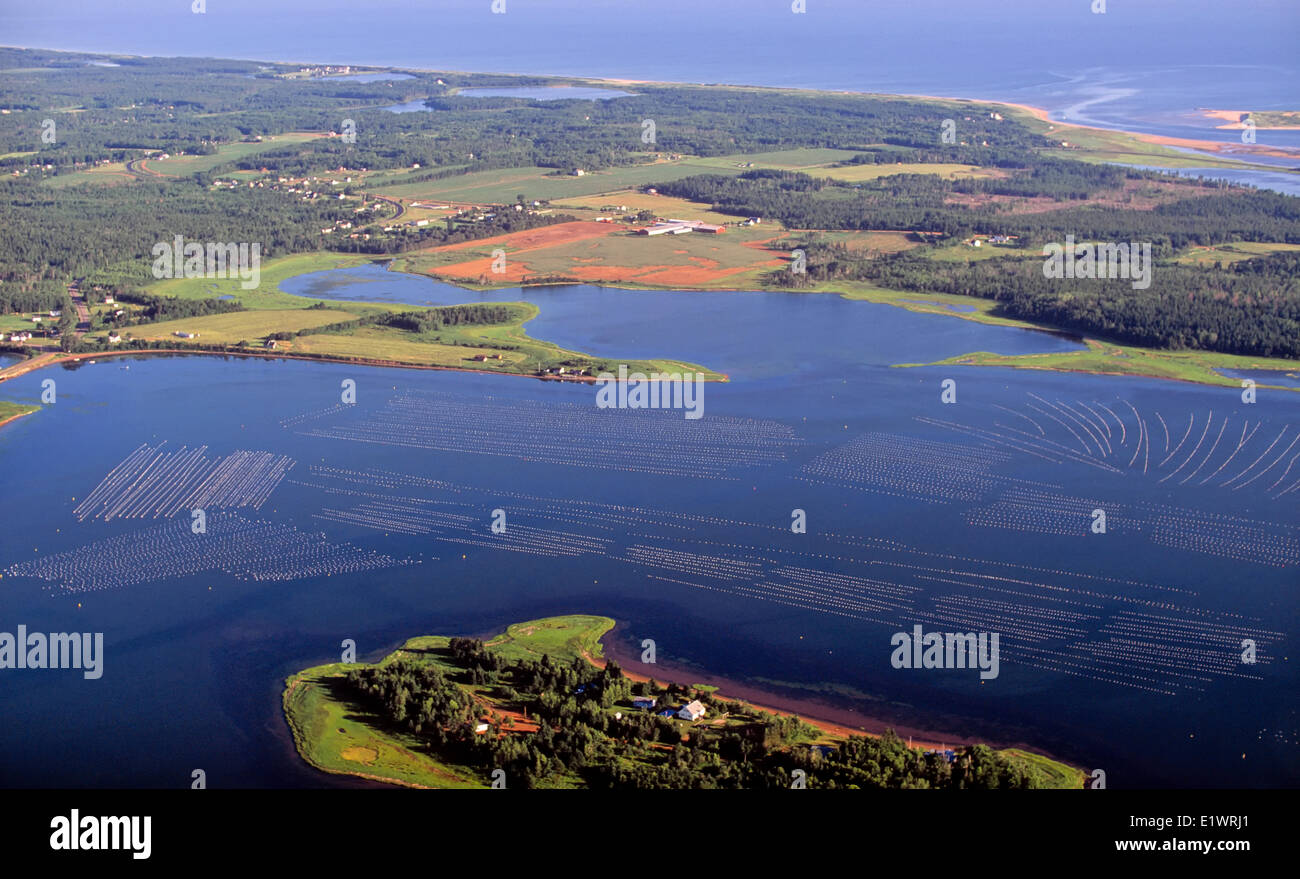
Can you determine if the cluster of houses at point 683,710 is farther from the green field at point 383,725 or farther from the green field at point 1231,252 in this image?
the green field at point 1231,252

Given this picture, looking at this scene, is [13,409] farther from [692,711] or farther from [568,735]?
[692,711]

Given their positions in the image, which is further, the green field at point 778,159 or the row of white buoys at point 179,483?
the green field at point 778,159

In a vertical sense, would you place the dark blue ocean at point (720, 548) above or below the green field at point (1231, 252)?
below

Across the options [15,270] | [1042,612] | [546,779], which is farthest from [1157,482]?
[15,270]

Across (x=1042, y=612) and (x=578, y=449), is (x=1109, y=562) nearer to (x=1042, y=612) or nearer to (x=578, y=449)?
(x=1042, y=612)

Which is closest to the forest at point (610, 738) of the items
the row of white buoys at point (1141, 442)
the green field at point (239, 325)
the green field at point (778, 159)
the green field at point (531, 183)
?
the row of white buoys at point (1141, 442)

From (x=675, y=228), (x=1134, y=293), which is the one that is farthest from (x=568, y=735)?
(x=675, y=228)
